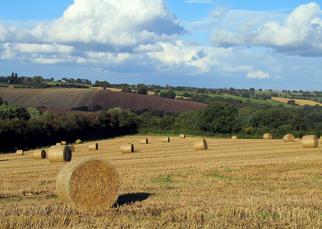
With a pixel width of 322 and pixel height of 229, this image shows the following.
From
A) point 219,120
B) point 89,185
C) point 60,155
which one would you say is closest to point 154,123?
point 219,120

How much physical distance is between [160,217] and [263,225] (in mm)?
1742

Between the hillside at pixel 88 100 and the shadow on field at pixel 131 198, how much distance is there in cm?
7916

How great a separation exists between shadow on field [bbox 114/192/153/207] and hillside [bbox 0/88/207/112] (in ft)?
260

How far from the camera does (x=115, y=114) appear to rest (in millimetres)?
77812

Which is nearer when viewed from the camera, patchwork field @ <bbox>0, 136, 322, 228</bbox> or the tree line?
patchwork field @ <bbox>0, 136, 322, 228</bbox>

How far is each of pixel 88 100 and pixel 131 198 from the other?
8483 centimetres

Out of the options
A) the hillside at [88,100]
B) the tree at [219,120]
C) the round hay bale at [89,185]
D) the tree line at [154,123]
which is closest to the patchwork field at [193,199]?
the round hay bale at [89,185]

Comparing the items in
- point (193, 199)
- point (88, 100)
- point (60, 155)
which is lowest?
point (60, 155)

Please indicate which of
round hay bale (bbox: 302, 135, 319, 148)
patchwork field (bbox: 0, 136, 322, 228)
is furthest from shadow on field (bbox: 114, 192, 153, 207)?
round hay bale (bbox: 302, 135, 319, 148)

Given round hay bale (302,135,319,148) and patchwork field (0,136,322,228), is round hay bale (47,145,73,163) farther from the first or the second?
round hay bale (302,135,319,148)

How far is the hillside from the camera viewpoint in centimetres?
9543

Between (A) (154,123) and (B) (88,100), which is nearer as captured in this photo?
(A) (154,123)

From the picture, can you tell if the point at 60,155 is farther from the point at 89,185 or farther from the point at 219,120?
the point at 219,120

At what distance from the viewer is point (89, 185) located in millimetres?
12836
